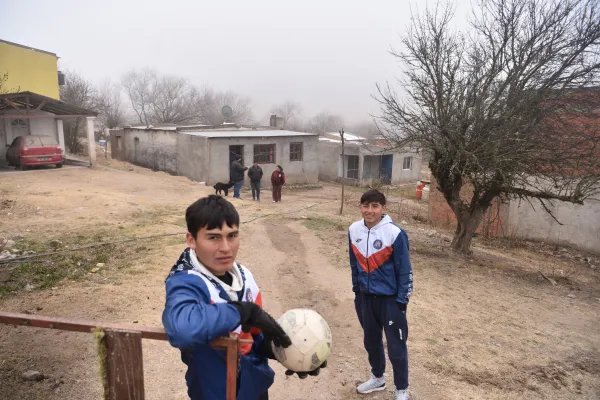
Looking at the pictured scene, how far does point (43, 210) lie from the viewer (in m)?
10.5

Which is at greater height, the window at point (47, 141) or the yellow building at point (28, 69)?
the yellow building at point (28, 69)

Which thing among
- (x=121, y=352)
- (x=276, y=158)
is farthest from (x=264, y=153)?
(x=121, y=352)

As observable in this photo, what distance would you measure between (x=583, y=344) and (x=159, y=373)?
18.0 ft

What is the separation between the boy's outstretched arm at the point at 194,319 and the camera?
1.57m

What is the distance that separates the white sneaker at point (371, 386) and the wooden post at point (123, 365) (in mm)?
2578

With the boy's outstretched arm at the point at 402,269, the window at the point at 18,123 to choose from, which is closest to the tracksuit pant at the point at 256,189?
the window at the point at 18,123

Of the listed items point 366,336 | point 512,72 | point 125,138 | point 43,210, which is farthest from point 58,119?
point 366,336

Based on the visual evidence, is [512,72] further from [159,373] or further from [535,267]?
[159,373]

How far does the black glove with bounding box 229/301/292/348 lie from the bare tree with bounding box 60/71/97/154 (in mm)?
30201

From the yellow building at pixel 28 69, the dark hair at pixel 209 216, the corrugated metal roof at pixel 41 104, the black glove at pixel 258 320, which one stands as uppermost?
the yellow building at pixel 28 69

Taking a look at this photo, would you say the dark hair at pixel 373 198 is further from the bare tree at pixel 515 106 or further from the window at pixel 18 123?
the window at pixel 18 123

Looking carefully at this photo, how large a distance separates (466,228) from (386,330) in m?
7.46

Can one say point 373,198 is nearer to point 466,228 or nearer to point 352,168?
point 466,228

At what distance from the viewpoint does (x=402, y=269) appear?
3543 millimetres
